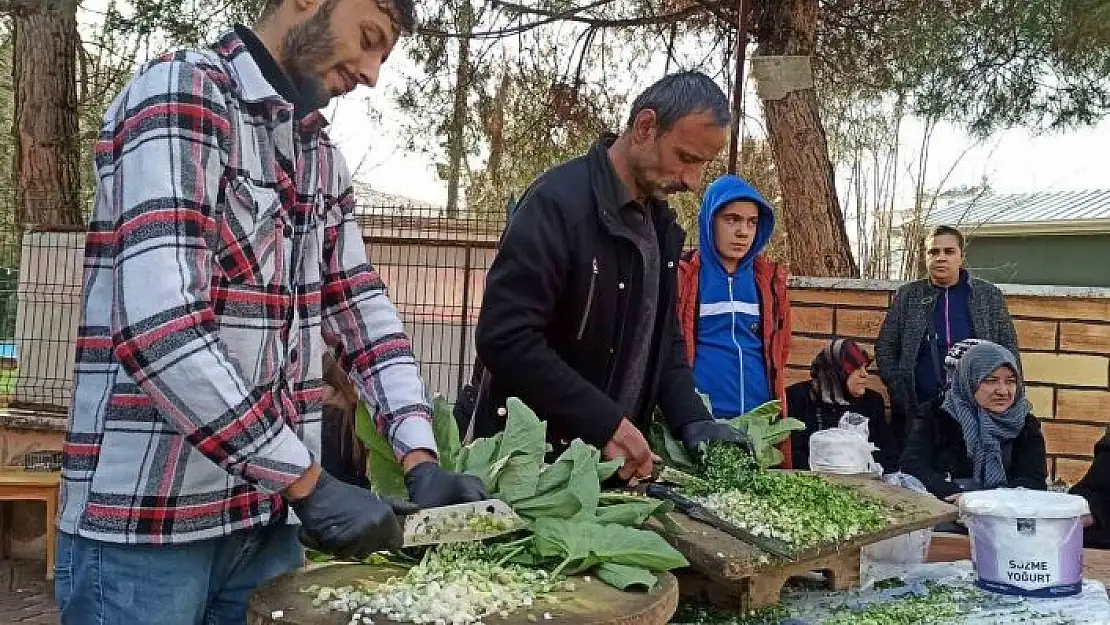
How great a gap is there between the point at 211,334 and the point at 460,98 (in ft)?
20.3

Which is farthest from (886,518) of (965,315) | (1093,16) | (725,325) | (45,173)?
(45,173)

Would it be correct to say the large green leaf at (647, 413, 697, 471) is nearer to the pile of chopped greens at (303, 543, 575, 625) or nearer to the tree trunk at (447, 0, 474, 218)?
the pile of chopped greens at (303, 543, 575, 625)

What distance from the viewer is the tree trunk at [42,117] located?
723cm

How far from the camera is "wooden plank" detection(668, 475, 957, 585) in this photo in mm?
→ 1932

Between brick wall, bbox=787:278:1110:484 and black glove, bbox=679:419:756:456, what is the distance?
3.27m

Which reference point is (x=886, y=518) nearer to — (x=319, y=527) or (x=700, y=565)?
(x=700, y=565)

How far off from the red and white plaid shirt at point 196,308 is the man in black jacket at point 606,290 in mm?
856

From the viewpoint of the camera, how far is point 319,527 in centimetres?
131

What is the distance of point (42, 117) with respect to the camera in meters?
7.27

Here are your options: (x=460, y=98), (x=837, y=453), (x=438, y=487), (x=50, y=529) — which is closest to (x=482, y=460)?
(x=438, y=487)


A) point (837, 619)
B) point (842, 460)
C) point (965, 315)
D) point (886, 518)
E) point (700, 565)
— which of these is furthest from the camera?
point (965, 315)

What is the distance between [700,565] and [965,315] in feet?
11.3

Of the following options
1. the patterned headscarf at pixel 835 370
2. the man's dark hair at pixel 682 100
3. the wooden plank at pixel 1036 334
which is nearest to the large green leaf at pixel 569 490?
the man's dark hair at pixel 682 100

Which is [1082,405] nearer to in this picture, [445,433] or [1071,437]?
[1071,437]
